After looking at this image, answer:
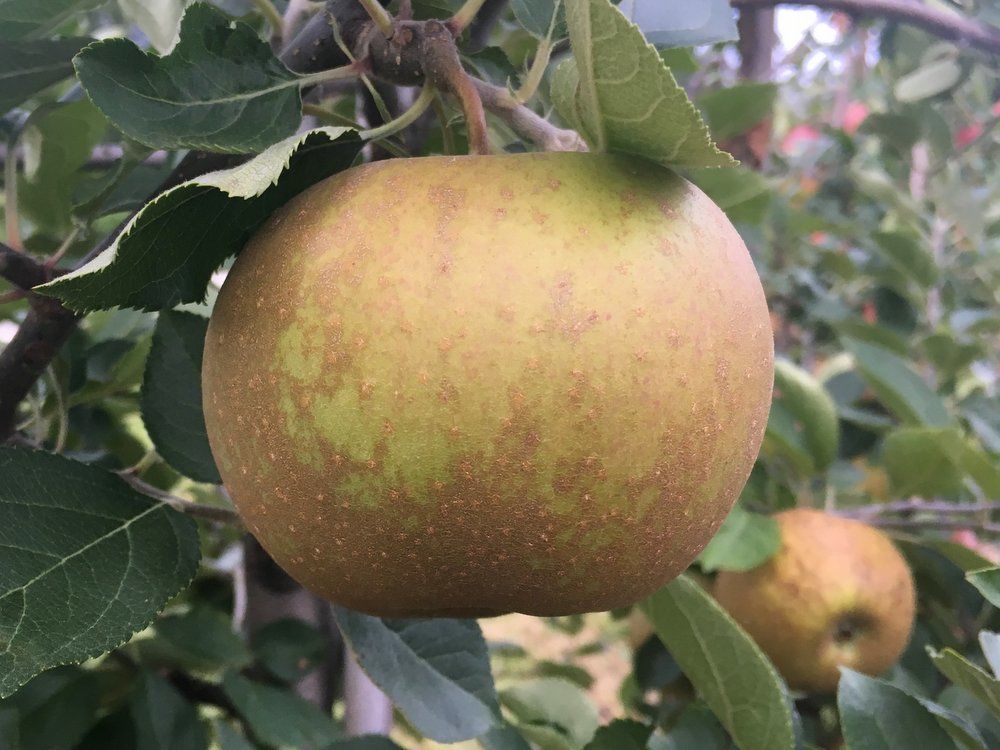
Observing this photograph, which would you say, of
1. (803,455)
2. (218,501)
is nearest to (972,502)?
(803,455)

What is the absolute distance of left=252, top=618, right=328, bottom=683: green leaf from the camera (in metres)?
0.89

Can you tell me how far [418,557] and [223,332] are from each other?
0.16m

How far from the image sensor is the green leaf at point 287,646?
2.93 ft

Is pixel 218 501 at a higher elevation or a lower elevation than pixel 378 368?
lower

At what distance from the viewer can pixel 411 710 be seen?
27.2 inches

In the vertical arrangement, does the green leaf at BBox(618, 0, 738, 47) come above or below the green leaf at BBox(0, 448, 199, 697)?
above

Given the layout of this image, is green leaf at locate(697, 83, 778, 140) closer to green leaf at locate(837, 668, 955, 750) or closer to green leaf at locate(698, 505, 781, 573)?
green leaf at locate(698, 505, 781, 573)

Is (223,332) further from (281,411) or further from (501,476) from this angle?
(501,476)

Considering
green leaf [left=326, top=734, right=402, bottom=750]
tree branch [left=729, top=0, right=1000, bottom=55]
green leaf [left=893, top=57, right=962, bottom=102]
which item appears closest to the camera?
green leaf [left=326, top=734, right=402, bottom=750]

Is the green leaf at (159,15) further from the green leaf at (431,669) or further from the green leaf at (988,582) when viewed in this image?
the green leaf at (988,582)

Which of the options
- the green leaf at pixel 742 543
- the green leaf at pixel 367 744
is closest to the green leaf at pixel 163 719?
the green leaf at pixel 367 744

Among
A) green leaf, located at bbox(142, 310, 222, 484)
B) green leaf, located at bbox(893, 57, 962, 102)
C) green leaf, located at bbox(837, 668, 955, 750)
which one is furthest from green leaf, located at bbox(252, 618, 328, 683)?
green leaf, located at bbox(893, 57, 962, 102)

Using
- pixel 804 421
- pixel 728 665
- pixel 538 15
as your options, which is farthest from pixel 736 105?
pixel 728 665

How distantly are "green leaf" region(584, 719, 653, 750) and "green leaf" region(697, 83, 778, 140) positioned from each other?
749 mm
